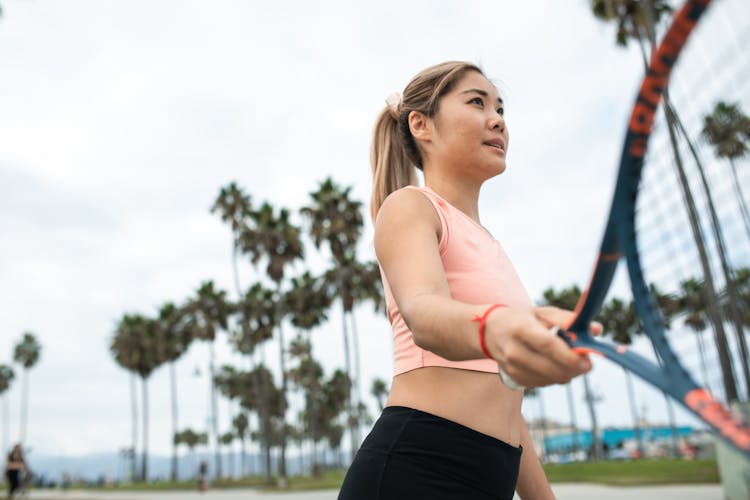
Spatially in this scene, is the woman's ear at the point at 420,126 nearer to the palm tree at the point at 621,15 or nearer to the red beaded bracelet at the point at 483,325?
the red beaded bracelet at the point at 483,325

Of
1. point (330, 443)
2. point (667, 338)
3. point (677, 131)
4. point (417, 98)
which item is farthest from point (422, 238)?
point (330, 443)

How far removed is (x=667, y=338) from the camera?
1396mm

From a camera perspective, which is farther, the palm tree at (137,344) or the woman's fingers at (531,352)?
the palm tree at (137,344)

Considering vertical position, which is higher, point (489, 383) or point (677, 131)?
point (677, 131)

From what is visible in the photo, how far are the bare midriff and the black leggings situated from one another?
0.08 ft

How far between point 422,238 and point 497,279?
1.45ft

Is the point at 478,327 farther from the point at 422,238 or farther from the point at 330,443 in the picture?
the point at 330,443

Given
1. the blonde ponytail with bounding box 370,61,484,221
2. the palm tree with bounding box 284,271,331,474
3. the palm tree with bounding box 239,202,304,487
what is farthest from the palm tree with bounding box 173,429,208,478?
the blonde ponytail with bounding box 370,61,484,221

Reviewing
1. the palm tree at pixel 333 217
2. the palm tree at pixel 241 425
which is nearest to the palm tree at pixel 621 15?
the palm tree at pixel 333 217

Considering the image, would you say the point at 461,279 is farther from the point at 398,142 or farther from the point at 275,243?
the point at 275,243

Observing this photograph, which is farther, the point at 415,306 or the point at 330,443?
the point at 330,443

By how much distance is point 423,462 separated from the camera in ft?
5.65

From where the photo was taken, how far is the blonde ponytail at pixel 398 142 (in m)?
2.15

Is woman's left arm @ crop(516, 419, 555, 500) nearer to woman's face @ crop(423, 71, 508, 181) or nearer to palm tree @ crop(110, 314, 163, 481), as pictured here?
woman's face @ crop(423, 71, 508, 181)
